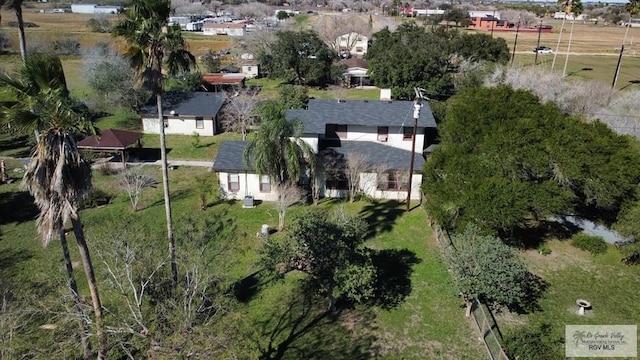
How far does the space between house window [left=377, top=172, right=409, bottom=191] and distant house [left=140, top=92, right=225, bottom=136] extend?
20640mm

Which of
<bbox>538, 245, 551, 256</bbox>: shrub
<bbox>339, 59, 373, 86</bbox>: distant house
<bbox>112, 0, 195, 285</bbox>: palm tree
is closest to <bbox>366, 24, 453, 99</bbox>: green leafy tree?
<bbox>339, 59, 373, 86</bbox>: distant house

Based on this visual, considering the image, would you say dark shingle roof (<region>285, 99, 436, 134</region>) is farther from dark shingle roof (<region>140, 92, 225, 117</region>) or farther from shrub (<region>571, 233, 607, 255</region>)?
dark shingle roof (<region>140, 92, 225, 117</region>)

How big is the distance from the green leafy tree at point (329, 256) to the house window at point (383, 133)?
54.8ft

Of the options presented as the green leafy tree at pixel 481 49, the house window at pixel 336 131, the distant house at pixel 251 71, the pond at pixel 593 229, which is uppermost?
the green leafy tree at pixel 481 49

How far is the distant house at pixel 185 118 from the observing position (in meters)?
44.1

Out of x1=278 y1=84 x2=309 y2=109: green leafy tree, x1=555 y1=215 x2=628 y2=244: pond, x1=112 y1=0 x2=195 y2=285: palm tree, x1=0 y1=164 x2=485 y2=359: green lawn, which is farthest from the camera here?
x1=278 y1=84 x2=309 y2=109: green leafy tree

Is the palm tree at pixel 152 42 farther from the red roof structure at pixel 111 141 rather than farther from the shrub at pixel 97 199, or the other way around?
the red roof structure at pixel 111 141

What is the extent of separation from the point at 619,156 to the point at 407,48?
4011 cm

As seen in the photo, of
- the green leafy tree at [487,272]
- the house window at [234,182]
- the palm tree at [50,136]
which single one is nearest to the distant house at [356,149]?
the house window at [234,182]

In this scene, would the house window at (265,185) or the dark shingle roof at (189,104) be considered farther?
the dark shingle roof at (189,104)

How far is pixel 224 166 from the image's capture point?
30.2 meters

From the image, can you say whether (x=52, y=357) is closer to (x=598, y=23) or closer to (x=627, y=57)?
(x=627, y=57)

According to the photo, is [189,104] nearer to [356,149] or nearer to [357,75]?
[356,149]

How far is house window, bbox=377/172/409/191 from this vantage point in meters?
30.7
